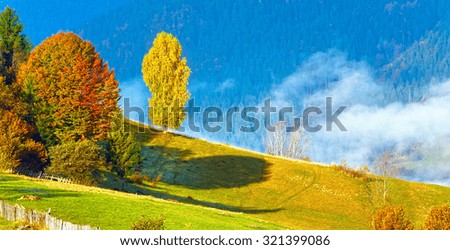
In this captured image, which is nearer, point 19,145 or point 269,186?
point 19,145

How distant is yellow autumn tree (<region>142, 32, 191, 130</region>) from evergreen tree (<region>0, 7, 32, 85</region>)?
68.9 ft

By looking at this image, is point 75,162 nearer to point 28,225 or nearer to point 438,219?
point 28,225

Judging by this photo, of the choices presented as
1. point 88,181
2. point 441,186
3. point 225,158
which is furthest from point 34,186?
point 441,186

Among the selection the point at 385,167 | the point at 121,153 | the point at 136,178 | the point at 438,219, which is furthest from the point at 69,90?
the point at 438,219

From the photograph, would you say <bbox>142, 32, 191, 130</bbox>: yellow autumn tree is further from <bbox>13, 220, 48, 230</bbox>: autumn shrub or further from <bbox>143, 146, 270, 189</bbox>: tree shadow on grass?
<bbox>13, 220, 48, 230</bbox>: autumn shrub

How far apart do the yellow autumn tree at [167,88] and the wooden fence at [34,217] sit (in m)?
67.0

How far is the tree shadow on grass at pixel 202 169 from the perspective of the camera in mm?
80625

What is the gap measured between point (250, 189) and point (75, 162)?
27430 millimetres

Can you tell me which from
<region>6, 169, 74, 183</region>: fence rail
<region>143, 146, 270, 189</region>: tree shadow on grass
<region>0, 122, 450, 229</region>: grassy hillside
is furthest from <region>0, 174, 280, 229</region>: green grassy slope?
<region>143, 146, 270, 189</region>: tree shadow on grass

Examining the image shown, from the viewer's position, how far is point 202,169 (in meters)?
86.1

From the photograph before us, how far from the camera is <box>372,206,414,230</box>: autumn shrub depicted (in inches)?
1639

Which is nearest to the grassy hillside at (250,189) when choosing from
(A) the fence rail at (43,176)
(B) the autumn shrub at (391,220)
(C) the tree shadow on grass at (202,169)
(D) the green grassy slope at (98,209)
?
(C) the tree shadow on grass at (202,169)

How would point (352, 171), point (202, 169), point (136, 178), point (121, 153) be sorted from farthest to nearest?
point (352, 171)
point (202, 169)
point (121, 153)
point (136, 178)

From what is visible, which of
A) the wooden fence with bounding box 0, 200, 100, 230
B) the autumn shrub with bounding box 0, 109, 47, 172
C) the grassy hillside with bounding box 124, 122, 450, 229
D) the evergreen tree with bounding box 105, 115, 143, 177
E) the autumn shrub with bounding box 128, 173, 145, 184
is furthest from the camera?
the evergreen tree with bounding box 105, 115, 143, 177
